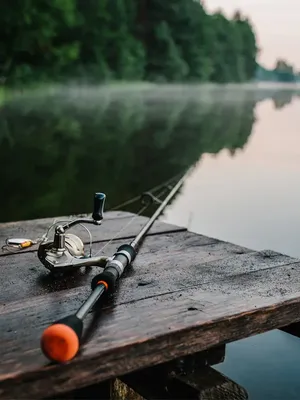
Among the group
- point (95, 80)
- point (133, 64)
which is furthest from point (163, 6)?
point (95, 80)

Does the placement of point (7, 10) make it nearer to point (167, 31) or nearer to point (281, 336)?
point (167, 31)

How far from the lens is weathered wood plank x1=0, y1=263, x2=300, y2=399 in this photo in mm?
2014

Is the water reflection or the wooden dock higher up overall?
the wooden dock

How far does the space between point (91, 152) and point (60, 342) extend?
37.3 feet

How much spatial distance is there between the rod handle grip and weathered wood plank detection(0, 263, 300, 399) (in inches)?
1.6

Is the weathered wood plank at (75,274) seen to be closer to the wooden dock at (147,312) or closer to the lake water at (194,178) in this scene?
the wooden dock at (147,312)

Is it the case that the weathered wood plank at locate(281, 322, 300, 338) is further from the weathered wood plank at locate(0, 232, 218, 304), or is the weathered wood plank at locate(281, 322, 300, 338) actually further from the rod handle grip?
the rod handle grip

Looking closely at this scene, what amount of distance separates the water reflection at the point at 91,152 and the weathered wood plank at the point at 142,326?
15.3ft

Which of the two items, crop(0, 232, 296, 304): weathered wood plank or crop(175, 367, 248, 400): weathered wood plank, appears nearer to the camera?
crop(175, 367, 248, 400): weathered wood plank

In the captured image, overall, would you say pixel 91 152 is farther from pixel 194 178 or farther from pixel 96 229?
pixel 96 229

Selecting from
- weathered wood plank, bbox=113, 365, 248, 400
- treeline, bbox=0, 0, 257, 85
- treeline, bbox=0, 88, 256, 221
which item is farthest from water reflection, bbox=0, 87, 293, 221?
treeline, bbox=0, 0, 257, 85

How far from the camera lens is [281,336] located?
3.83 metres

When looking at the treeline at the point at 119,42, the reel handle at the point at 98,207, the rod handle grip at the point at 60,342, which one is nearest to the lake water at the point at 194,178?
the reel handle at the point at 98,207

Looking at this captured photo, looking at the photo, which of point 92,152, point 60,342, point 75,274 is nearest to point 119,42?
point 92,152
